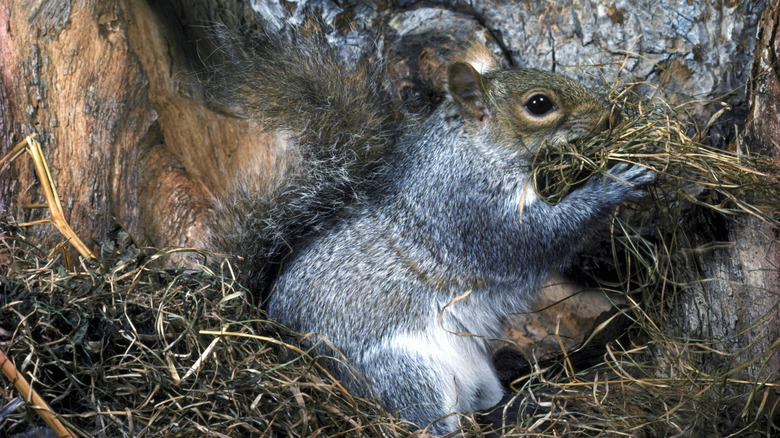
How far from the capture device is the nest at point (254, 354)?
5.27ft

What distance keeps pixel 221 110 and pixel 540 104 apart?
141 cm

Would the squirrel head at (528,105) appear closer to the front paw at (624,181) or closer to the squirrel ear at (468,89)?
the squirrel ear at (468,89)

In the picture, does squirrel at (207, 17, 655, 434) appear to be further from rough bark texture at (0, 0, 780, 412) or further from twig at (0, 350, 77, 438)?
twig at (0, 350, 77, 438)

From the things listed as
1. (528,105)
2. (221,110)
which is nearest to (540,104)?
(528,105)

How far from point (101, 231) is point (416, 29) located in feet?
4.74

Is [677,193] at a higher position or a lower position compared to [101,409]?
lower

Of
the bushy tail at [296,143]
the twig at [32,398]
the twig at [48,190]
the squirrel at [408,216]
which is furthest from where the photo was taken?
the bushy tail at [296,143]

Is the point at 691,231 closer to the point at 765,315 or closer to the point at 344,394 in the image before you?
the point at 765,315

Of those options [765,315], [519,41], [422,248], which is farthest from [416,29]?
[765,315]

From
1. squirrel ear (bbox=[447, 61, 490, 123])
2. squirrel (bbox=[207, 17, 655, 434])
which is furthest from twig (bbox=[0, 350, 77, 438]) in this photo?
squirrel ear (bbox=[447, 61, 490, 123])

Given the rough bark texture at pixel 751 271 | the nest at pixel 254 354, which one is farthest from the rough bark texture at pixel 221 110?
the nest at pixel 254 354

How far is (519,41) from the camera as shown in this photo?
2402 millimetres

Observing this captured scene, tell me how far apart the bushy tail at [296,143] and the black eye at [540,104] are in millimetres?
629

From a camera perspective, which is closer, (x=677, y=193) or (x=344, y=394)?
(x=344, y=394)
